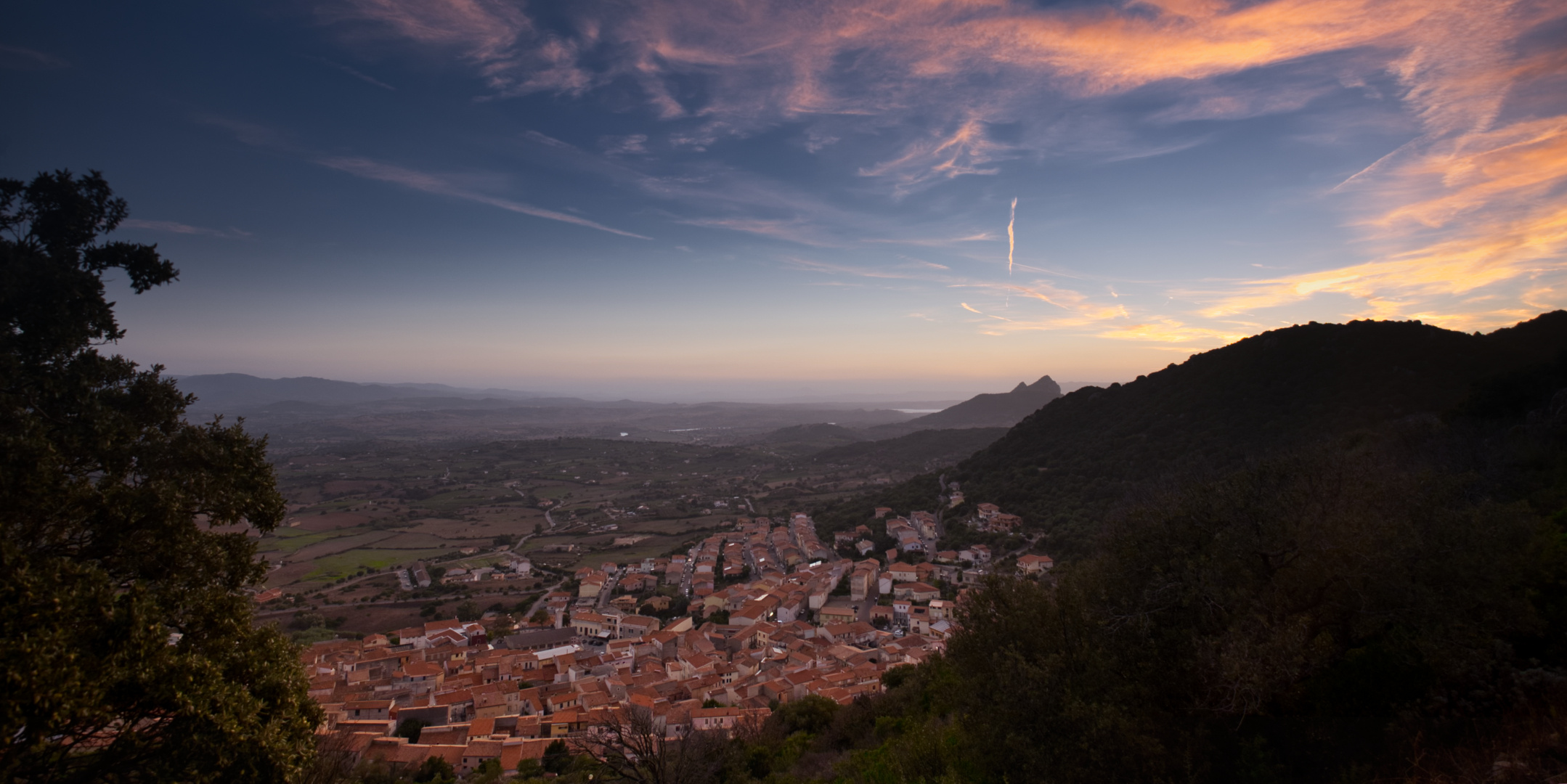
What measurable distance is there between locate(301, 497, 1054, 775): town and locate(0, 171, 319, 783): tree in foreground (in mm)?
4210

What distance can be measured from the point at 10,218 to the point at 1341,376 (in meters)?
51.5

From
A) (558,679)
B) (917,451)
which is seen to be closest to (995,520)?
(558,679)

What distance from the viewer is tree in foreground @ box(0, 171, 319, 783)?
3818mm

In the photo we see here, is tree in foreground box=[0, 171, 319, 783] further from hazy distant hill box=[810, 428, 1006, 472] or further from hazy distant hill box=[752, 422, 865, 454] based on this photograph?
hazy distant hill box=[752, 422, 865, 454]

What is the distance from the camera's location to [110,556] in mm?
4645

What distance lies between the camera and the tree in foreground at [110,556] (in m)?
3.82

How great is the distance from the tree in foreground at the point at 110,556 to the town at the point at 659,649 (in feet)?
13.8

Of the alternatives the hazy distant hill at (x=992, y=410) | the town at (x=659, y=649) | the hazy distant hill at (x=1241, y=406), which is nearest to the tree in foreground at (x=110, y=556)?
the town at (x=659, y=649)

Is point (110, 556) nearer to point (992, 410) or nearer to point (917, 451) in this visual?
point (917, 451)

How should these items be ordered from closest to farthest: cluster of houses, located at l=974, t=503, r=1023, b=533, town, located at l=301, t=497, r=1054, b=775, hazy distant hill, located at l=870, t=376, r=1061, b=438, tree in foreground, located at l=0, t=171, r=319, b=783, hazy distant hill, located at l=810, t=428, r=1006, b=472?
tree in foreground, located at l=0, t=171, r=319, b=783 < town, located at l=301, t=497, r=1054, b=775 < cluster of houses, located at l=974, t=503, r=1023, b=533 < hazy distant hill, located at l=810, t=428, r=1006, b=472 < hazy distant hill, located at l=870, t=376, r=1061, b=438

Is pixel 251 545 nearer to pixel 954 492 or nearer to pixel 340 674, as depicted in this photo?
pixel 340 674

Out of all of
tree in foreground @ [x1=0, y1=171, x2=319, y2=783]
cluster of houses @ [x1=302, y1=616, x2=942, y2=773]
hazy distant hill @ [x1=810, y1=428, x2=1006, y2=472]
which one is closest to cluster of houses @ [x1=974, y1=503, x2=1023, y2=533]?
cluster of houses @ [x1=302, y1=616, x2=942, y2=773]

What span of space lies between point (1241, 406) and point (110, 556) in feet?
161

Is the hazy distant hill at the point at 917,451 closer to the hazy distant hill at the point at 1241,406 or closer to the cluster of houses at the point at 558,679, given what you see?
the hazy distant hill at the point at 1241,406
